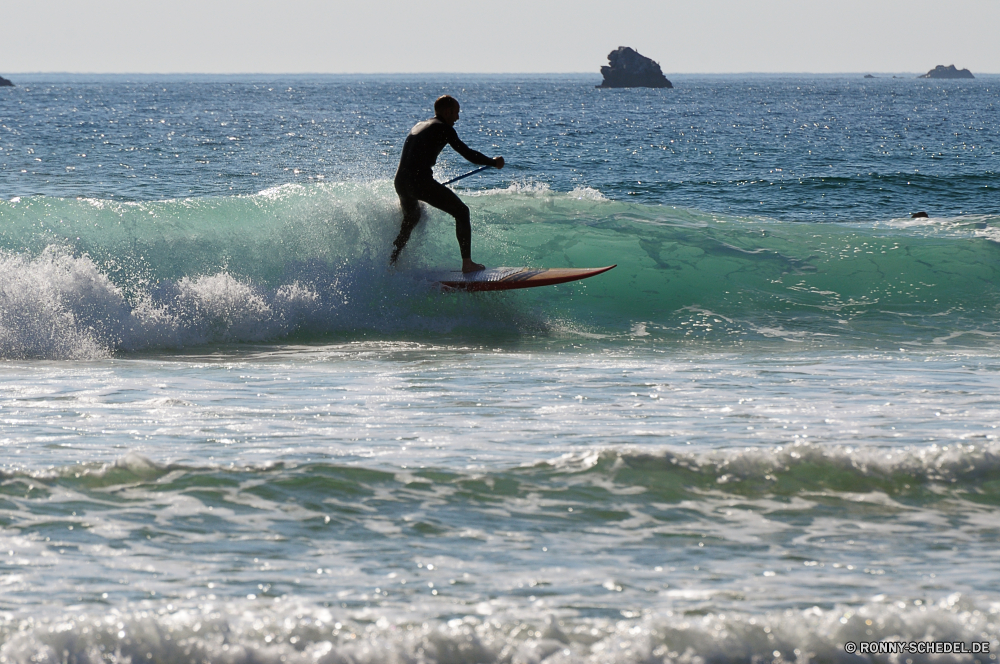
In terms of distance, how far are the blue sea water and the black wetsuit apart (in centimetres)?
100

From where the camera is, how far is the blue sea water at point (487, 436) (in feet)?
10.6

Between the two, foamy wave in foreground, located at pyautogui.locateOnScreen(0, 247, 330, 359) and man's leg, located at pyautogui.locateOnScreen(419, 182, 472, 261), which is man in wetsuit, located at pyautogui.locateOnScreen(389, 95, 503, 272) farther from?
foamy wave in foreground, located at pyautogui.locateOnScreen(0, 247, 330, 359)

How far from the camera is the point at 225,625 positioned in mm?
3102

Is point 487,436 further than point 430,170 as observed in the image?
No

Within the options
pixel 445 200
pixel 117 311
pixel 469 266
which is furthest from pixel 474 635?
pixel 117 311

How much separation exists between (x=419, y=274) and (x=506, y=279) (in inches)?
41.7

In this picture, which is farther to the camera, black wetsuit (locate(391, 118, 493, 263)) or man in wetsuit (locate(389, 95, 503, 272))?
black wetsuit (locate(391, 118, 493, 263))

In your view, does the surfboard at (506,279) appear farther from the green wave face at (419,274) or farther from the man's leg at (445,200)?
the man's leg at (445,200)

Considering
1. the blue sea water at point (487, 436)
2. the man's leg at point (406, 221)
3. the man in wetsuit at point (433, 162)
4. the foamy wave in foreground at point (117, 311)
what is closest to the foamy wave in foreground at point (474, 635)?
the blue sea water at point (487, 436)

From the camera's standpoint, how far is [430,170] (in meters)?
9.14

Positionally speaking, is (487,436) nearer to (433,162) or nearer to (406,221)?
(433,162)

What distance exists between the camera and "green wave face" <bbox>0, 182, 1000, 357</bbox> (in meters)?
9.42
